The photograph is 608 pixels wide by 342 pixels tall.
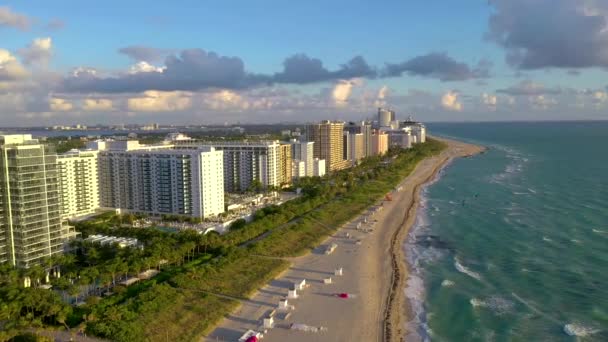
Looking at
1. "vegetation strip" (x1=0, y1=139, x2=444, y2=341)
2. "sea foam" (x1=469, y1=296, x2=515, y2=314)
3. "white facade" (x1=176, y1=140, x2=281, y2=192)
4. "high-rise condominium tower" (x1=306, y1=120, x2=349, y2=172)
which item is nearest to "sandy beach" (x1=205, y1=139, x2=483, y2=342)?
"vegetation strip" (x1=0, y1=139, x2=444, y2=341)

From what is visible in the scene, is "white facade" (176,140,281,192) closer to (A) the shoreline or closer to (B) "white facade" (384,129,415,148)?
(A) the shoreline

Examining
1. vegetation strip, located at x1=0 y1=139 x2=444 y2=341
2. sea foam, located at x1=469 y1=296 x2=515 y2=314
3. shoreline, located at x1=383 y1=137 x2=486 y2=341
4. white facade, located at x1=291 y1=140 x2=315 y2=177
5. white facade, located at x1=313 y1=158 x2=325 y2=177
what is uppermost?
white facade, located at x1=291 y1=140 x2=315 y2=177

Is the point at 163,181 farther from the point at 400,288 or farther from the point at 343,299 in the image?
the point at 400,288

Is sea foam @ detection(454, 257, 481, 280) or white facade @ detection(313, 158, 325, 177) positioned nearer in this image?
sea foam @ detection(454, 257, 481, 280)

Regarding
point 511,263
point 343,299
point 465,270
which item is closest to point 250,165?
point 465,270

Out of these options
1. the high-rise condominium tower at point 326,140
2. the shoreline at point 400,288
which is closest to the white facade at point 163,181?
the shoreline at point 400,288

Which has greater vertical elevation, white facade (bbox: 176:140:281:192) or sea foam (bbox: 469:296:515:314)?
white facade (bbox: 176:140:281:192)

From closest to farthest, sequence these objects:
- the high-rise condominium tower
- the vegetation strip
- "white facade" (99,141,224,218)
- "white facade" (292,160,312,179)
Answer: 1. the vegetation strip
2. "white facade" (99,141,224,218)
3. "white facade" (292,160,312,179)
4. the high-rise condominium tower
